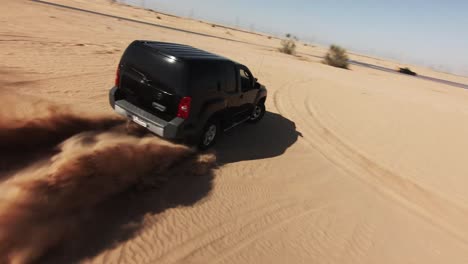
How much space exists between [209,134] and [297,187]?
201cm

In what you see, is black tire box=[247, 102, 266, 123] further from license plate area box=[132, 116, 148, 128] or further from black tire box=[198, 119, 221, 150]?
license plate area box=[132, 116, 148, 128]

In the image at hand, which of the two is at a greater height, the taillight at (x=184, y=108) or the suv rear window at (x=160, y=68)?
the suv rear window at (x=160, y=68)

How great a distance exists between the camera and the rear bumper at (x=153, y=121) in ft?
17.7

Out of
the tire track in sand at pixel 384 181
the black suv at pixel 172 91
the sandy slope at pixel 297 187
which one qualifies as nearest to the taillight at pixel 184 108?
the black suv at pixel 172 91

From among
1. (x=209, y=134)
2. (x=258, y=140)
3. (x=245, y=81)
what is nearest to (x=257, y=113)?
(x=258, y=140)

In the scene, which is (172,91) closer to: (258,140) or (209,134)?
(209,134)

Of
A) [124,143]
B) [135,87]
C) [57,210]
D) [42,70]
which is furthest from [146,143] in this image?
[42,70]

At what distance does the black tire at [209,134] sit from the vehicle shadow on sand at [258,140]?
28 cm

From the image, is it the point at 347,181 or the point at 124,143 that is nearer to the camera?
the point at 124,143

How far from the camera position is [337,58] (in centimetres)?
3644

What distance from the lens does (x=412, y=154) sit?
30.5ft

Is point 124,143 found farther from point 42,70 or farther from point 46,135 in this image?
point 42,70

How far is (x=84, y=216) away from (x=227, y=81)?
370 centimetres

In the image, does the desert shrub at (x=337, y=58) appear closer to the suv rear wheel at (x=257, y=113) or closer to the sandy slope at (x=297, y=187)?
the sandy slope at (x=297, y=187)
